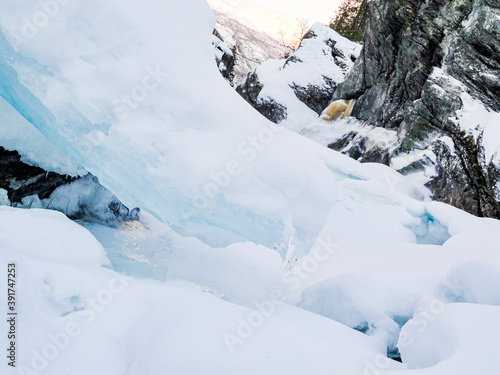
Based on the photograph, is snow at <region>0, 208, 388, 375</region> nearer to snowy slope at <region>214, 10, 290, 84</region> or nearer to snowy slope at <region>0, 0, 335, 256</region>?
snowy slope at <region>0, 0, 335, 256</region>

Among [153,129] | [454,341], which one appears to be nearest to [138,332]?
[153,129]

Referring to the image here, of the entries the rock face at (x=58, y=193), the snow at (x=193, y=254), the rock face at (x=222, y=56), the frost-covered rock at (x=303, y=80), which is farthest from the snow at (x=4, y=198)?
the rock face at (x=222, y=56)

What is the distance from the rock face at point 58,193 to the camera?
5.11 metres

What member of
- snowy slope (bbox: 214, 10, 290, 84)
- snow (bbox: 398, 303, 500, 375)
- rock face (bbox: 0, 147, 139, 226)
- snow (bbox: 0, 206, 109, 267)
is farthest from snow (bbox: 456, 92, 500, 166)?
snowy slope (bbox: 214, 10, 290, 84)

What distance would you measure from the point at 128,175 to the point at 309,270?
8.69 ft

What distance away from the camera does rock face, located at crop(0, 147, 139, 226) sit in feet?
16.8

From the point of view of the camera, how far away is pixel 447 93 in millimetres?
9062

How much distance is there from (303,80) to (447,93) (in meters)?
9.47

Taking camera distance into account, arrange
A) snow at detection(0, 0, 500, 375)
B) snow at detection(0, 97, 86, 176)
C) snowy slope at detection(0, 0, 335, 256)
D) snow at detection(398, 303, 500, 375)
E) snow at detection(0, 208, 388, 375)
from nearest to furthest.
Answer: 1. snow at detection(398, 303, 500, 375)
2. snow at detection(0, 208, 388, 375)
3. snow at detection(0, 0, 500, 375)
4. snowy slope at detection(0, 0, 335, 256)
5. snow at detection(0, 97, 86, 176)

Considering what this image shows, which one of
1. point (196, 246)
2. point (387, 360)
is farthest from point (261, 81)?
point (387, 360)

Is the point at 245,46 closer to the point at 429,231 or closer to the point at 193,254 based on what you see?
the point at 429,231

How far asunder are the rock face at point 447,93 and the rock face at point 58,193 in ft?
22.8

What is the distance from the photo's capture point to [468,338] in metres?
2.46

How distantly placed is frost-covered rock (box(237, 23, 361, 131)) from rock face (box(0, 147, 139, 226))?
A: 37.6 feet
